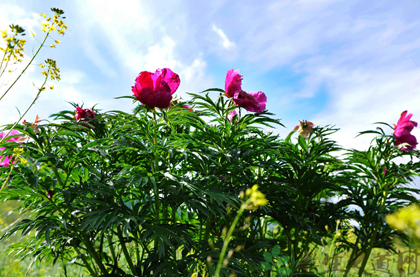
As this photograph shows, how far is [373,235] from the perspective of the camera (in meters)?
2.00

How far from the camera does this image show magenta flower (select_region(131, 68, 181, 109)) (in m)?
1.39

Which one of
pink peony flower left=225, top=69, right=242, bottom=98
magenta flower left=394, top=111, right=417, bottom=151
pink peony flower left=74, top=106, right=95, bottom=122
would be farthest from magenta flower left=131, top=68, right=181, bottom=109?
magenta flower left=394, top=111, right=417, bottom=151

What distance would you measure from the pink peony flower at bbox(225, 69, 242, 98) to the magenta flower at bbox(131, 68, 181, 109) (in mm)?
360

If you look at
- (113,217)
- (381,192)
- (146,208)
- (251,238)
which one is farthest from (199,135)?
(381,192)

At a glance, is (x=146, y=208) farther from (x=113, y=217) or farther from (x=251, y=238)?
(x=251, y=238)

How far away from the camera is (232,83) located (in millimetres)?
1653

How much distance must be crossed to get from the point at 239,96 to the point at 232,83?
0.08m

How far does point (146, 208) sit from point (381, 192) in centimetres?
158

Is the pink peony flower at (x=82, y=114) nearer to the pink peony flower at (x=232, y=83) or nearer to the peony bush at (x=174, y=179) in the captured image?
the peony bush at (x=174, y=179)

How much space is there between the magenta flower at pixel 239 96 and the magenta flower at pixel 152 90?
14.4 inches

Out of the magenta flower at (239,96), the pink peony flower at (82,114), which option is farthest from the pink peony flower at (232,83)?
the pink peony flower at (82,114)

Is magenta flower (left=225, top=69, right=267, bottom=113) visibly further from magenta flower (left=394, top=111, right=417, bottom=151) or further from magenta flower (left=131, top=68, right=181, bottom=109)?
magenta flower (left=394, top=111, right=417, bottom=151)

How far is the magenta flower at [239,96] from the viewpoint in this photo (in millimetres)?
1636

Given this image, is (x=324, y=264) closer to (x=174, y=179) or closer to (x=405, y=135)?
(x=405, y=135)
